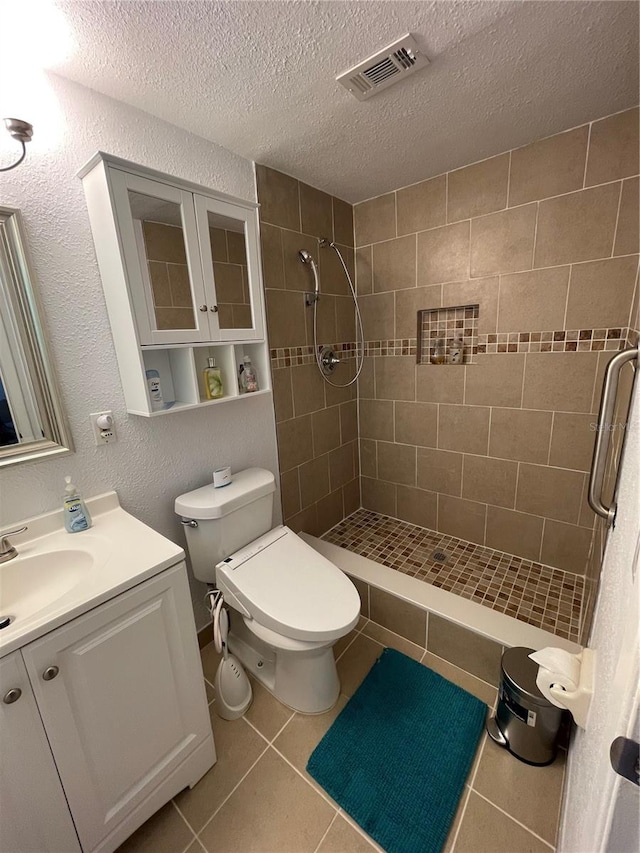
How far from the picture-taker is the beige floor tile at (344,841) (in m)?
1.02

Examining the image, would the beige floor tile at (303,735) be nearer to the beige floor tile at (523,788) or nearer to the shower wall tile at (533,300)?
the beige floor tile at (523,788)

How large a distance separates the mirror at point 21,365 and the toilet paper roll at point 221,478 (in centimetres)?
57

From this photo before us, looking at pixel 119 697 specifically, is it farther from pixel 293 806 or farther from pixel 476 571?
pixel 476 571

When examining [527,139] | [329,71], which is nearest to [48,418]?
[329,71]

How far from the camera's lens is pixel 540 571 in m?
1.87

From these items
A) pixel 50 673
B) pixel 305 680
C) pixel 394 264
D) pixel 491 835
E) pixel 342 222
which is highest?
pixel 342 222

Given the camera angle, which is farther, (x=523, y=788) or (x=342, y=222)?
(x=342, y=222)

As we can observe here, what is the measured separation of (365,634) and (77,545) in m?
1.33

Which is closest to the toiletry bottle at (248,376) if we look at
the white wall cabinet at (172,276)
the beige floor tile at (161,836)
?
the white wall cabinet at (172,276)

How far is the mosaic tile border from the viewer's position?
Answer: 1575 millimetres

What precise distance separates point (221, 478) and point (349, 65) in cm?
148

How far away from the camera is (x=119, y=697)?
0.92 m

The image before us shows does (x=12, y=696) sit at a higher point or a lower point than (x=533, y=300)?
lower

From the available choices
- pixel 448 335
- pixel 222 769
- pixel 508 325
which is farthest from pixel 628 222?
pixel 222 769
